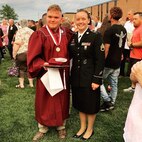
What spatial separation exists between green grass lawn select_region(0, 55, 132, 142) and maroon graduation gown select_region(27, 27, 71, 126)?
0.39 meters

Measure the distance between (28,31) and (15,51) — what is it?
0.55 m

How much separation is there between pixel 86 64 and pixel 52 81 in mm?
494

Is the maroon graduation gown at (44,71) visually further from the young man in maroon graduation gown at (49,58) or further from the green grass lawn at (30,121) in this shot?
the green grass lawn at (30,121)

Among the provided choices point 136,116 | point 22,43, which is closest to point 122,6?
point 22,43

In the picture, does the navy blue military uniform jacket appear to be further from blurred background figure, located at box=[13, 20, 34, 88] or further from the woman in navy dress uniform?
blurred background figure, located at box=[13, 20, 34, 88]

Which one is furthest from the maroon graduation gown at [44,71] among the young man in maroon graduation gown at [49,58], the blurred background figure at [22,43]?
the blurred background figure at [22,43]

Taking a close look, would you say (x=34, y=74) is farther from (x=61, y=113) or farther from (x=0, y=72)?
(x=0, y=72)

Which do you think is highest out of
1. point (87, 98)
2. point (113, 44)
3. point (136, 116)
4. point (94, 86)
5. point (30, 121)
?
point (113, 44)

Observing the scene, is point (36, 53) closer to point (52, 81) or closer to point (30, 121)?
point (52, 81)

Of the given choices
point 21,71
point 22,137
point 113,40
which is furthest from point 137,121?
point 21,71

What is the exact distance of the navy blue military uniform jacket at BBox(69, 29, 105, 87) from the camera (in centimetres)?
346

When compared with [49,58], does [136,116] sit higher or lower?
lower

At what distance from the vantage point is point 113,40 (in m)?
4.50

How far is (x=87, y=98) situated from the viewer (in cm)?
363
